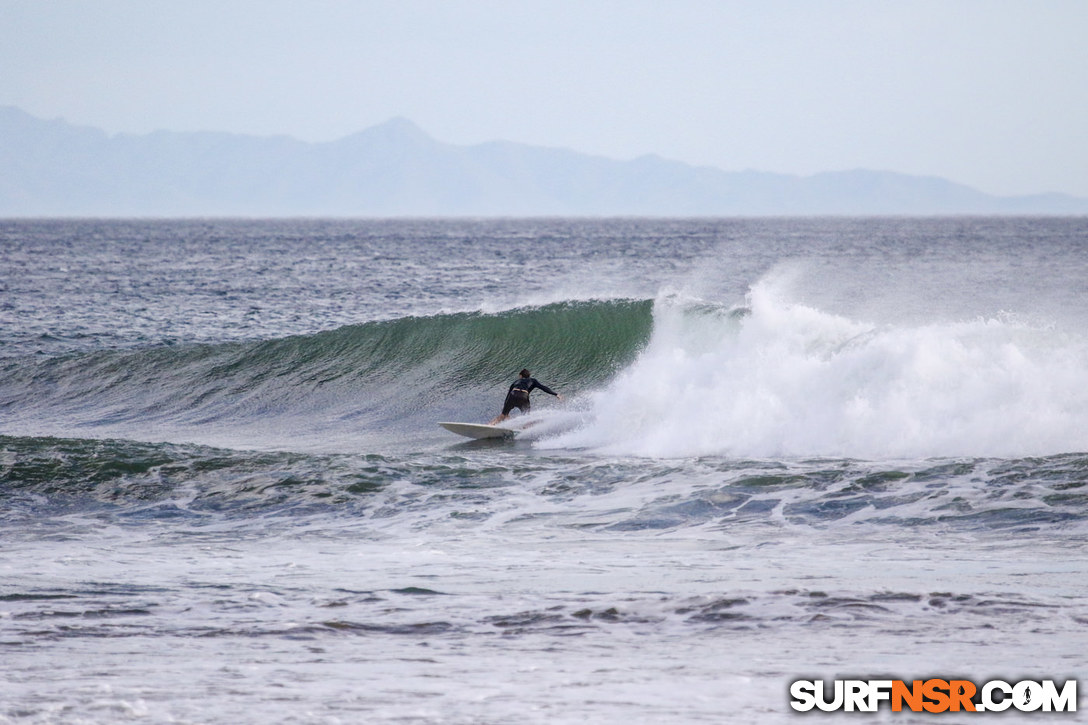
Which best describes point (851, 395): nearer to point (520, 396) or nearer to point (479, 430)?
point (520, 396)

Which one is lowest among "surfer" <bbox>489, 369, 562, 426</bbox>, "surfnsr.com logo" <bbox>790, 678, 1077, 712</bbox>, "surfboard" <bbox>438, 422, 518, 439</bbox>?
"surfboard" <bbox>438, 422, 518, 439</bbox>

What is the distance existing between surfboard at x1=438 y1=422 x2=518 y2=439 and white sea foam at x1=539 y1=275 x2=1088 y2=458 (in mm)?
818

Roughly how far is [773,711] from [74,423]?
17.7 m

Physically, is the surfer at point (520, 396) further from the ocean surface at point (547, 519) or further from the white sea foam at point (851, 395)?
the white sea foam at point (851, 395)

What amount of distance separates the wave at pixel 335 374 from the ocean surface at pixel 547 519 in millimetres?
91

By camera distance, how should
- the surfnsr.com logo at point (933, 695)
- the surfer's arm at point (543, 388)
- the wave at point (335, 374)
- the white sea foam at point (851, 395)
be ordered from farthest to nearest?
1. the wave at point (335, 374)
2. the surfer's arm at point (543, 388)
3. the white sea foam at point (851, 395)
4. the surfnsr.com logo at point (933, 695)

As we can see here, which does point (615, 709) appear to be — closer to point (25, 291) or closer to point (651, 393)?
point (651, 393)

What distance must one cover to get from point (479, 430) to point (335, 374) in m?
7.23

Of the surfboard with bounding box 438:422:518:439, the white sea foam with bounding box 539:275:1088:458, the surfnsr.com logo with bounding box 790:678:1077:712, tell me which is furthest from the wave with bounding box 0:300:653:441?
the surfnsr.com logo with bounding box 790:678:1077:712

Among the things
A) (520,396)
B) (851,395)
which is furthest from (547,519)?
(520,396)

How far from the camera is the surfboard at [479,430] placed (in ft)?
55.3

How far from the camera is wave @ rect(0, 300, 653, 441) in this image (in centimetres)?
2077

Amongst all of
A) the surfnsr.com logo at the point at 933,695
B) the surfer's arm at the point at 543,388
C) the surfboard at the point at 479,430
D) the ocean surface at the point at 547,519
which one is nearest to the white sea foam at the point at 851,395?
the ocean surface at the point at 547,519

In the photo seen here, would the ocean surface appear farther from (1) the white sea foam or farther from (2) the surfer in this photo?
(2) the surfer
